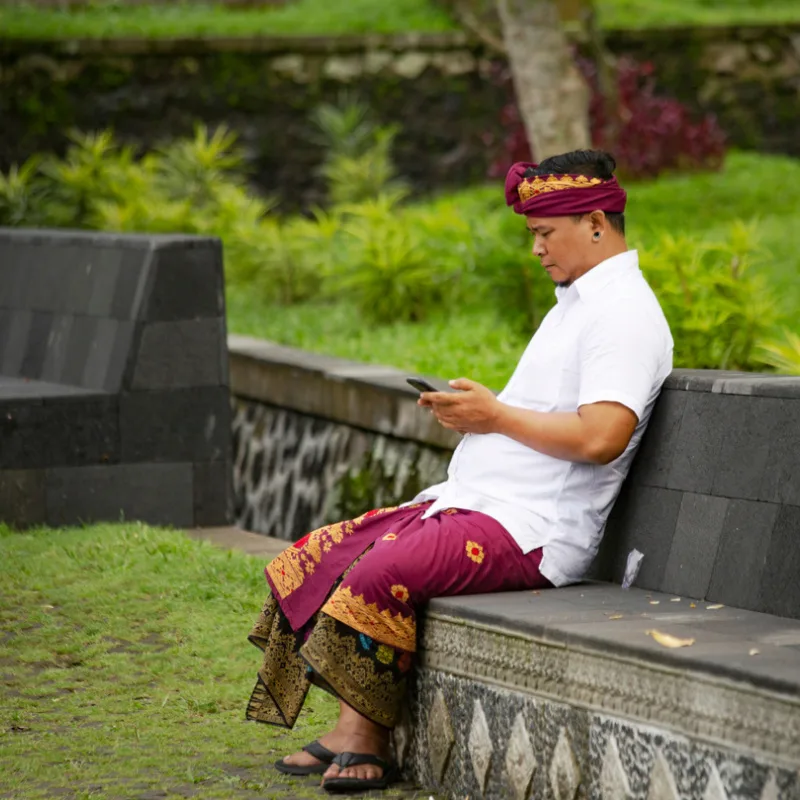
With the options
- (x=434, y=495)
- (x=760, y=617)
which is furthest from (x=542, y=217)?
(x=760, y=617)

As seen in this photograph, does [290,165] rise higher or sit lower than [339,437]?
higher

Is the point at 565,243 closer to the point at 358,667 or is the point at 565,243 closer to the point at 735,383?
the point at 735,383

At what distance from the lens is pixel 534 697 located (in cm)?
384

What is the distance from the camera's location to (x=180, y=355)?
24.9 feet

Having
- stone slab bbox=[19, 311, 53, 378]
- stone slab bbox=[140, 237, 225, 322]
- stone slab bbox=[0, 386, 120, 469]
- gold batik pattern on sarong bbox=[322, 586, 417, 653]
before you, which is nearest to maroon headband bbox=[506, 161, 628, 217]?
gold batik pattern on sarong bbox=[322, 586, 417, 653]

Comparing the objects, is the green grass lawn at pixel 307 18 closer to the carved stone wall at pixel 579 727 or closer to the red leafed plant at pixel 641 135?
the red leafed plant at pixel 641 135

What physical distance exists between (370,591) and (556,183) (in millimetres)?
1148

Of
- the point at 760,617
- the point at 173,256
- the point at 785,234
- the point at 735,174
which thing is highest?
the point at 735,174

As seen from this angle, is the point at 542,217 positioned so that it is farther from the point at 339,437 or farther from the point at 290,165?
the point at 290,165

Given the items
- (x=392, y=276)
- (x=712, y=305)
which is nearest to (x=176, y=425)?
(x=712, y=305)

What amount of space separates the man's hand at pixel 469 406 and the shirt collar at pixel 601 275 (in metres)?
0.37

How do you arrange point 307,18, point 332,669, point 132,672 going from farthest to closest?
point 307,18
point 132,672
point 332,669

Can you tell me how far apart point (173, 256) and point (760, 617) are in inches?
166

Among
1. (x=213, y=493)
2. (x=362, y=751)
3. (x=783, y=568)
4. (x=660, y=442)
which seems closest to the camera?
(x=783, y=568)
